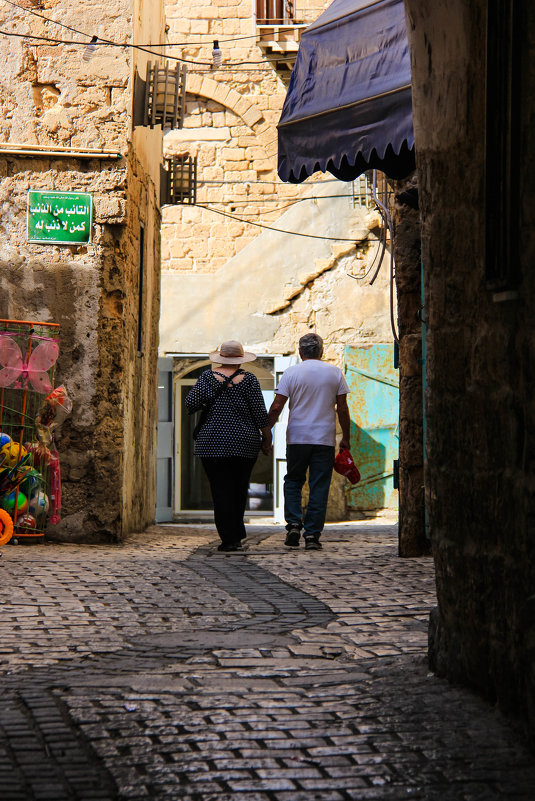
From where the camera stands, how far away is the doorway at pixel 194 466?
750 inches

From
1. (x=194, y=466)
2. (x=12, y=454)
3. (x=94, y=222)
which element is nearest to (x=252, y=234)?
(x=194, y=466)

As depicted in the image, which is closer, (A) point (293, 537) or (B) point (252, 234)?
(A) point (293, 537)

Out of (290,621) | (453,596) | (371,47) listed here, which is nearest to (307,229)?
(371,47)

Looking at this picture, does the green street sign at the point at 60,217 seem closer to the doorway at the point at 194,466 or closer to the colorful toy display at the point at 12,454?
the colorful toy display at the point at 12,454

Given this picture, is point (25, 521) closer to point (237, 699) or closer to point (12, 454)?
point (12, 454)

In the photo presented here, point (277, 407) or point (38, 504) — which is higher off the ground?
point (277, 407)

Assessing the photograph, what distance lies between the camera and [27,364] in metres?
8.89

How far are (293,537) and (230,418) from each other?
1.09 m

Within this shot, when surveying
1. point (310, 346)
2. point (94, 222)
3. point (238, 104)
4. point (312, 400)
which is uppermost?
point (238, 104)

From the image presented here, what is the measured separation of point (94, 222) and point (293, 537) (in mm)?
3124

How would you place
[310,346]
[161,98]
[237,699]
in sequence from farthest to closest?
[161,98]
[310,346]
[237,699]

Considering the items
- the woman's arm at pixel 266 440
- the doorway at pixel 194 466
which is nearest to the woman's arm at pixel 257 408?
the woman's arm at pixel 266 440

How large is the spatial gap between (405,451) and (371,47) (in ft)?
9.16

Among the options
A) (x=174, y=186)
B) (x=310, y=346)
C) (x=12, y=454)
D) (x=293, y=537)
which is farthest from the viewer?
(x=174, y=186)
